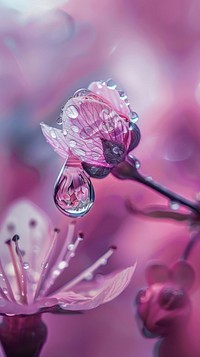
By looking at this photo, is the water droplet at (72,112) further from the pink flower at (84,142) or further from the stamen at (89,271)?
the stamen at (89,271)

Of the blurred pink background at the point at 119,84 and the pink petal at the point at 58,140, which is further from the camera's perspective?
the blurred pink background at the point at 119,84

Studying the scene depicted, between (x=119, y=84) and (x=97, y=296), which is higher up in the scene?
(x=119, y=84)

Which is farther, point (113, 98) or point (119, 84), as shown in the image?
point (119, 84)

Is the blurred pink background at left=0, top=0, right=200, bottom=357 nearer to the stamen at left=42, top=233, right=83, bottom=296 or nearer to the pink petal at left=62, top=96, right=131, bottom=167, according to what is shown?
the stamen at left=42, top=233, right=83, bottom=296

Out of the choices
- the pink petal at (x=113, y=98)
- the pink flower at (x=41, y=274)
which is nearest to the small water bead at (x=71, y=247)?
the pink flower at (x=41, y=274)

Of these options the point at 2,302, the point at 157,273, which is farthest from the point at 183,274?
the point at 2,302

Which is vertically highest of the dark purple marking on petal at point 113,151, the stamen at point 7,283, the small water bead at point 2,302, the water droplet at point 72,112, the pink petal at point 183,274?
the water droplet at point 72,112

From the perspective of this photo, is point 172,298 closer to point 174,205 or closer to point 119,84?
point 174,205

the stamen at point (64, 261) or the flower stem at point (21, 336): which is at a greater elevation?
the stamen at point (64, 261)
